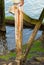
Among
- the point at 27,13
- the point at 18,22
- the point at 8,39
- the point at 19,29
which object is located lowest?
the point at 27,13

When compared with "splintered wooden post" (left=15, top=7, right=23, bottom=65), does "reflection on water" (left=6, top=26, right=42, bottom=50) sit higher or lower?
lower

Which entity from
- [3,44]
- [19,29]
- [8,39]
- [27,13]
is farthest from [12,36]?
[19,29]

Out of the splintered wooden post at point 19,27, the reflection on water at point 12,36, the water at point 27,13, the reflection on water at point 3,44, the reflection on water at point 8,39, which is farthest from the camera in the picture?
the water at point 27,13

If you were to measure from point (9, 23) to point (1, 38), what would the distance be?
91cm

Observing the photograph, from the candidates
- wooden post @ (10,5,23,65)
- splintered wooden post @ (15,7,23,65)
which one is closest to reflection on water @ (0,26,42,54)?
splintered wooden post @ (15,7,23,65)

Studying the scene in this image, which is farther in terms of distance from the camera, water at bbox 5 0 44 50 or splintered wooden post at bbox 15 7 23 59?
water at bbox 5 0 44 50

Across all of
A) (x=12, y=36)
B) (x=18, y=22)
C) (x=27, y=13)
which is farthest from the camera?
(x=27, y=13)

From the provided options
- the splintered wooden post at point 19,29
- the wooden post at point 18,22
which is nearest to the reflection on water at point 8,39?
the splintered wooden post at point 19,29

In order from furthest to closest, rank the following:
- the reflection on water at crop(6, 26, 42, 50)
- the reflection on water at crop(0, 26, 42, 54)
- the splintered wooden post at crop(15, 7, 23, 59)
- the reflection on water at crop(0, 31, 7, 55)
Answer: the reflection on water at crop(6, 26, 42, 50), the reflection on water at crop(0, 26, 42, 54), the reflection on water at crop(0, 31, 7, 55), the splintered wooden post at crop(15, 7, 23, 59)

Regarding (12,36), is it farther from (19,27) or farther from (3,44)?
(19,27)

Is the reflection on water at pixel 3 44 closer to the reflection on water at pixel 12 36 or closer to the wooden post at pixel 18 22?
the reflection on water at pixel 12 36

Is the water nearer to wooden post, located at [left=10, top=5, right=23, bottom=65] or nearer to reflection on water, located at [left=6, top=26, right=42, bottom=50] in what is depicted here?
reflection on water, located at [left=6, top=26, right=42, bottom=50]

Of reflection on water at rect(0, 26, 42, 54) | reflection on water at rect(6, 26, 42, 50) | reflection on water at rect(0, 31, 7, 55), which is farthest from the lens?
reflection on water at rect(6, 26, 42, 50)

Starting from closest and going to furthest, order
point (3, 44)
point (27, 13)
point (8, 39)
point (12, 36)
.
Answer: point (3, 44) → point (8, 39) → point (12, 36) → point (27, 13)
